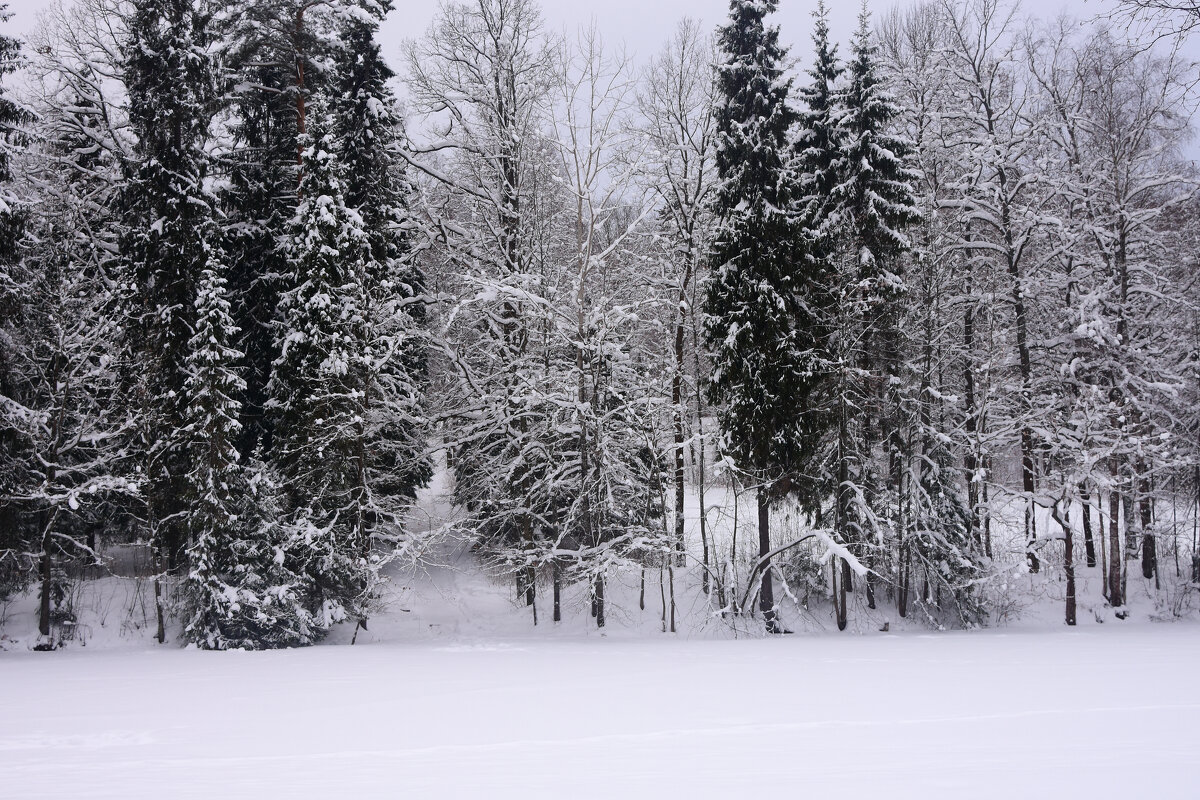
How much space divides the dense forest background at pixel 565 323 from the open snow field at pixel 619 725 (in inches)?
180

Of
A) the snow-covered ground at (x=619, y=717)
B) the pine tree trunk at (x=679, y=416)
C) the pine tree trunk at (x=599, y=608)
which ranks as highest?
the pine tree trunk at (x=679, y=416)

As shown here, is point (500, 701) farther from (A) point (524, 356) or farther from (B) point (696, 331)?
(B) point (696, 331)

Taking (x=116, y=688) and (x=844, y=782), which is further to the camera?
(x=116, y=688)

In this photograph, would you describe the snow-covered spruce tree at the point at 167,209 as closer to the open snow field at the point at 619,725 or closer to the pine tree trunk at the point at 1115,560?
the open snow field at the point at 619,725

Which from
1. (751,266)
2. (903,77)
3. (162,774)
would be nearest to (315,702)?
(162,774)

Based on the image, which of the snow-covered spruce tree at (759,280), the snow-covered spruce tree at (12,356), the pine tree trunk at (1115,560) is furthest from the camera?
the pine tree trunk at (1115,560)

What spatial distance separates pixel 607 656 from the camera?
14984 millimetres

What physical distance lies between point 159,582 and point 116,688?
25.1 ft

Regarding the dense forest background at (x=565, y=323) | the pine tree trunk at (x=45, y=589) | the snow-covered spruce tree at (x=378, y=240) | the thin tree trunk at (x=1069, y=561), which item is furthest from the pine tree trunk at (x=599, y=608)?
the pine tree trunk at (x=45, y=589)

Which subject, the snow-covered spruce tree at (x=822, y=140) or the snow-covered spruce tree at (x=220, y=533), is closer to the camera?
the snow-covered spruce tree at (x=220, y=533)

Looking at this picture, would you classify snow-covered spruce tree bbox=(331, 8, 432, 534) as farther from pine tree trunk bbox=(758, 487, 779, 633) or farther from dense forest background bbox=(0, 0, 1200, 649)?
pine tree trunk bbox=(758, 487, 779, 633)

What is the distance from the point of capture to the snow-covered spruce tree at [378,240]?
19047 mm

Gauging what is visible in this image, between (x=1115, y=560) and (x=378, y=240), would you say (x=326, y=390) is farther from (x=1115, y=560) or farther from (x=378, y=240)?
(x=1115, y=560)

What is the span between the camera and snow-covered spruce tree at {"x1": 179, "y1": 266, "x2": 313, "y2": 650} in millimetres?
17141
